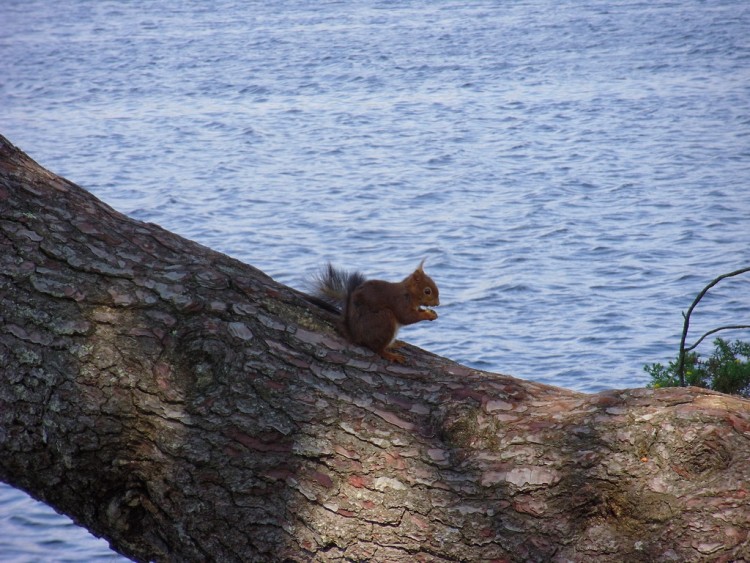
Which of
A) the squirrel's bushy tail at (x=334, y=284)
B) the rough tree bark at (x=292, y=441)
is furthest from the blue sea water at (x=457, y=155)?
the rough tree bark at (x=292, y=441)

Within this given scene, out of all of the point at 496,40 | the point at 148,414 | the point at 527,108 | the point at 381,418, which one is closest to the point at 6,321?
the point at 148,414

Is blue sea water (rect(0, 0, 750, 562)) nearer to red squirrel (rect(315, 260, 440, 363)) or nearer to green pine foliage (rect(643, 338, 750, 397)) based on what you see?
red squirrel (rect(315, 260, 440, 363))

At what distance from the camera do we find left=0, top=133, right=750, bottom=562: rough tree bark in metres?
2.18

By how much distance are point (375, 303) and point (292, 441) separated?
3.33ft

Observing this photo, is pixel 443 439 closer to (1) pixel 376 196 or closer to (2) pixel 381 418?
(2) pixel 381 418

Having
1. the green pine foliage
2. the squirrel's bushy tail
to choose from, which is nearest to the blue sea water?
the squirrel's bushy tail

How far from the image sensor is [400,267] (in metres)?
8.69

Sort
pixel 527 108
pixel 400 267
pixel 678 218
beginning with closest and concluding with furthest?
pixel 400 267, pixel 678 218, pixel 527 108

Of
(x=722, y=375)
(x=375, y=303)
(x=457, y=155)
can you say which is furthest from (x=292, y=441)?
(x=457, y=155)

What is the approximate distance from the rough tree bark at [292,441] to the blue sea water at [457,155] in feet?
3.62

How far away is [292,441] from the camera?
2.34 m

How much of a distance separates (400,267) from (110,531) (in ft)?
21.0

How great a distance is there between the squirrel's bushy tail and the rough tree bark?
0.78 metres

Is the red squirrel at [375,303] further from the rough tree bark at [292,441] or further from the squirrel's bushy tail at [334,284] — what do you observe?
the rough tree bark at [292,441]
